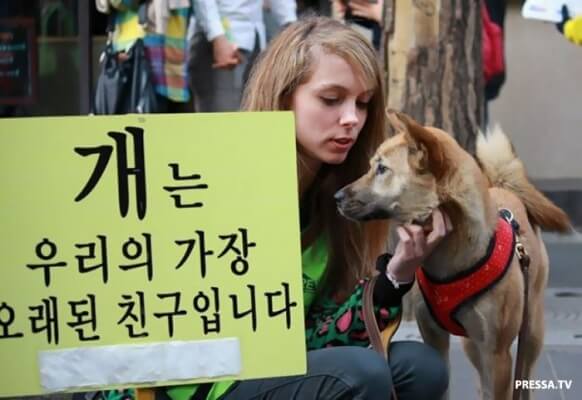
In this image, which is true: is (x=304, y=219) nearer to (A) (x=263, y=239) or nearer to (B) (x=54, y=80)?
(A) (x=263, y=239)

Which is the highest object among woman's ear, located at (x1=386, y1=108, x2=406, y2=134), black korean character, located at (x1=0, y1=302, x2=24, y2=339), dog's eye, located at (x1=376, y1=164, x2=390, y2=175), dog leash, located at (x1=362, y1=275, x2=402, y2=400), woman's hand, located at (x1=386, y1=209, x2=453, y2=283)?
woman's ear, located at (x1=386, y1=108, x2=406, y2=134)

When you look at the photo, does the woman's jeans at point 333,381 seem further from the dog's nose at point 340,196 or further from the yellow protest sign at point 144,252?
the dog's nose at point 340,196

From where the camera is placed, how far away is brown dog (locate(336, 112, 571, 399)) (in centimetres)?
313

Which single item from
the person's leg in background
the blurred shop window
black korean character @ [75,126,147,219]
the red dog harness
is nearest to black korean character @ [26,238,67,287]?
black korean character @ [75,126,147,219]

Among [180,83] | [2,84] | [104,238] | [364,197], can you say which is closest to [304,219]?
[364,197]

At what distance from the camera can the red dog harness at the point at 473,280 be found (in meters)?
3.32

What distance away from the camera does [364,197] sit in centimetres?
310

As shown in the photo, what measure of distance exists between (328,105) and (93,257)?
0.74 m

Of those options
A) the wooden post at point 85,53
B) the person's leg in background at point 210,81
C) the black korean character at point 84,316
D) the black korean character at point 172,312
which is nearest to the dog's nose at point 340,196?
the black korean character at point 172,312

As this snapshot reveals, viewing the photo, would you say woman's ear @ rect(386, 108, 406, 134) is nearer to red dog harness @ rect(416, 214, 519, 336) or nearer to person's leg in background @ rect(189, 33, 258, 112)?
red dog harness @ rect(416, 214, 519, 336)

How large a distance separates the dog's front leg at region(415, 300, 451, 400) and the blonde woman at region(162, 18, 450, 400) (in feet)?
1.31

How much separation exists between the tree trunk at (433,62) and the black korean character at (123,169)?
301 cm

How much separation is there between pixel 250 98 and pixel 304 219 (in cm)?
35

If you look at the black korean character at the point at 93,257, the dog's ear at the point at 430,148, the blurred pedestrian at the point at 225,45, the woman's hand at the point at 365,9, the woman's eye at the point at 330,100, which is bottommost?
the black korean character at the point at 93,257
